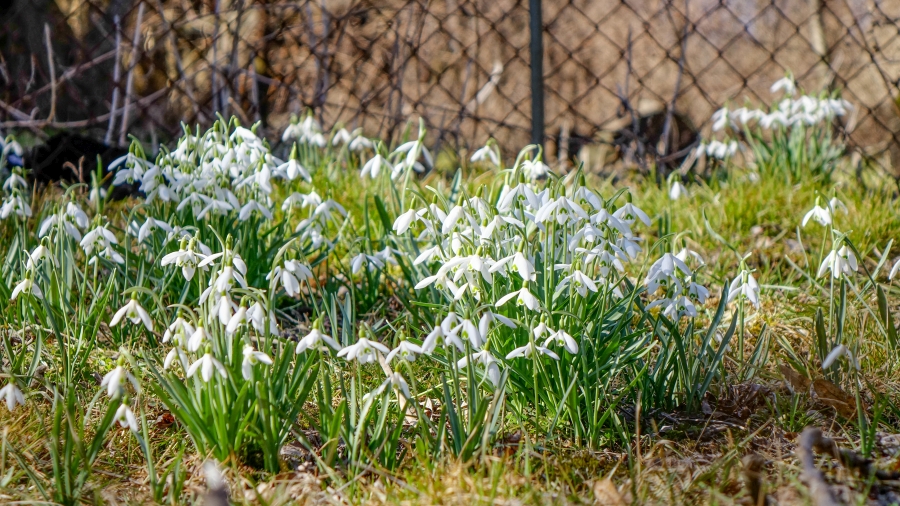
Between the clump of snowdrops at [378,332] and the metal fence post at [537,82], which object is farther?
the metal fence post at [537,82]

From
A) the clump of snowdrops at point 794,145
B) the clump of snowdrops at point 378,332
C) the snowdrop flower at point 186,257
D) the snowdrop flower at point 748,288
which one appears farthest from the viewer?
the clump of snowdrops at point 794,145

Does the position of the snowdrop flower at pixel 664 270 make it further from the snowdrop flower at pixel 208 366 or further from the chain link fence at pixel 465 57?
the chain link fence at pixel 465 57

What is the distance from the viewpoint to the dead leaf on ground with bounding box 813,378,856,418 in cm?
A: 202

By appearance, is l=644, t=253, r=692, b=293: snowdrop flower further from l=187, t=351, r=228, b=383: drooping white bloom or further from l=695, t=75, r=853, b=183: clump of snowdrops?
l=695, t=75, r=853, b=183: clump of snowdrops

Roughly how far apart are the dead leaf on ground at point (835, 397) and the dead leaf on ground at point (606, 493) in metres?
0.74

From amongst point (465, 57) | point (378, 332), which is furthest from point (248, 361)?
point (465, 57)

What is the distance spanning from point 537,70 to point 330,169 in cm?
126

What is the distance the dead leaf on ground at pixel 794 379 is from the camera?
7.09 feet

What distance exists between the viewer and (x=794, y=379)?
219 centimetres

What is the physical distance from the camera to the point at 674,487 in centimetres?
168

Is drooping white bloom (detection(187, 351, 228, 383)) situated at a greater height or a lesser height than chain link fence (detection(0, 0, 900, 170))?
lesser

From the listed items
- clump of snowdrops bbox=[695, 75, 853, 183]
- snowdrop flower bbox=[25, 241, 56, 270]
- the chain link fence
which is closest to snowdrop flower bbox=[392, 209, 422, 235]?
snowdrop flower bbox=[25, 241, 56, 270]

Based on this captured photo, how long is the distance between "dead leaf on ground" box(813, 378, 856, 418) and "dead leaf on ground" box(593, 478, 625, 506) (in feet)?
2.42

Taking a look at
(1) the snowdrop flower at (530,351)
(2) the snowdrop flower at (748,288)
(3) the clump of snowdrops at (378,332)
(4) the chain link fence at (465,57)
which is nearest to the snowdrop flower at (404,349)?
(3) the clump of snowdrops at (378,332)
